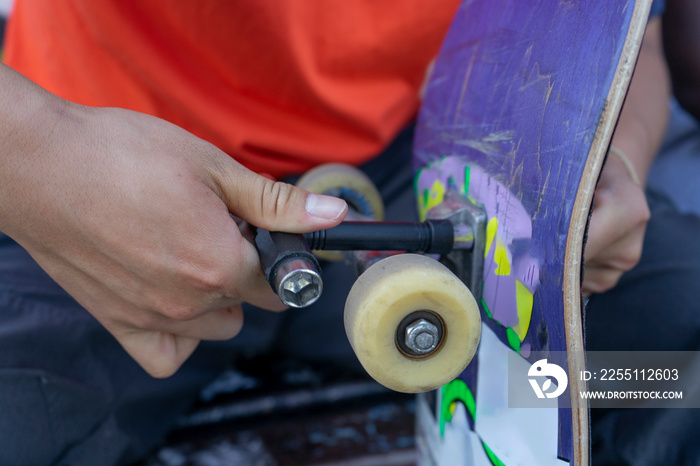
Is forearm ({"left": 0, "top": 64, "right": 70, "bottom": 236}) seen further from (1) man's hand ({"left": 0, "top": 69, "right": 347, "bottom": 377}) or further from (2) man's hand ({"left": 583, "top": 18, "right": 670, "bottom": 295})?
(2) man's hand ({"left": 583, "top": 18, "right": 670, "bottom": 295})

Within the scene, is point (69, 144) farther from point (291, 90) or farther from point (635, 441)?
point (635, 441)

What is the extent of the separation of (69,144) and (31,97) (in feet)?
0.20

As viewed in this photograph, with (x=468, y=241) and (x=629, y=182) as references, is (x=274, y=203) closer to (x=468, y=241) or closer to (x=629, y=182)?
(x=468, y=241)

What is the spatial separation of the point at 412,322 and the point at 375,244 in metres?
0.10

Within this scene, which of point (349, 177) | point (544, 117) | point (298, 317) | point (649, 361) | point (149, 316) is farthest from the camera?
point (298, 317)

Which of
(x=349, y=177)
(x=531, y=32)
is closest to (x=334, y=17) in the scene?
A: (x=349, y=177)

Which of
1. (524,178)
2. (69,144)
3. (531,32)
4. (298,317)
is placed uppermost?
(531,32)

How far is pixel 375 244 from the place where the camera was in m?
0.53

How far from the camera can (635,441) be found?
68 centimetres

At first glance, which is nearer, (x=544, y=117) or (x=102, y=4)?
(x=544, y=117)

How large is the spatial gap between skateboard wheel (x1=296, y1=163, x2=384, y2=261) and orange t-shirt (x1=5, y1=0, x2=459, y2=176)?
0.11 metres

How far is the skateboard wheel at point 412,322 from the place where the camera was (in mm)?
448

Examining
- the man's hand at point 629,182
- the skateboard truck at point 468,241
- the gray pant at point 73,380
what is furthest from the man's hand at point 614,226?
the gray pant at point 73,380

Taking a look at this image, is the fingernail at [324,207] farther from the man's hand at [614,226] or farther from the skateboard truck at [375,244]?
the man's hand at [614,226]
